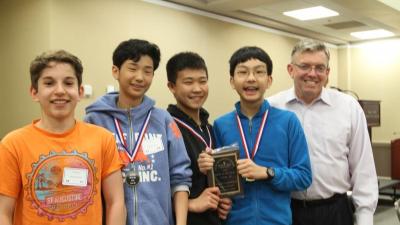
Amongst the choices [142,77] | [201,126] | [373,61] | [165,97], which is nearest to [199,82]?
[201,126]

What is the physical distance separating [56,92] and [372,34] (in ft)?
27.7

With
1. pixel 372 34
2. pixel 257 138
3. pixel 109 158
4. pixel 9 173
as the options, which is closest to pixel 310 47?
pixel 257 138

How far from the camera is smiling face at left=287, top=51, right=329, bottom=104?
7.17ft

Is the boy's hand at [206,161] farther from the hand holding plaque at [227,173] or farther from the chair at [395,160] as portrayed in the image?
the chair at [395,160]

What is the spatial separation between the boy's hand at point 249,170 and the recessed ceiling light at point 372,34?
7.47 m

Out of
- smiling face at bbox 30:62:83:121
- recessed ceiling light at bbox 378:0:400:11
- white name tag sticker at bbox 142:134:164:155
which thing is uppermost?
recessed ceiling light at bbox 378:0:400:11

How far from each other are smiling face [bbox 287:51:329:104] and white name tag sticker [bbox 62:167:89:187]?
125 cm

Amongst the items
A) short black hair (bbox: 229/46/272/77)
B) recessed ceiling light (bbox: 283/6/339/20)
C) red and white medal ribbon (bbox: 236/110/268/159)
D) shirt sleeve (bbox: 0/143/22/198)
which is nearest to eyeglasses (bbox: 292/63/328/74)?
short black hair (bbox: 229/46/272/77)

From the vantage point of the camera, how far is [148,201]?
1733 mm

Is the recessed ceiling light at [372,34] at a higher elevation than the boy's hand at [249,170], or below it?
higher

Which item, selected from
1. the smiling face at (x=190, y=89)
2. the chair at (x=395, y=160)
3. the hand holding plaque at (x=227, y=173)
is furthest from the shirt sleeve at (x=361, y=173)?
the chair at (x=395, y=160)

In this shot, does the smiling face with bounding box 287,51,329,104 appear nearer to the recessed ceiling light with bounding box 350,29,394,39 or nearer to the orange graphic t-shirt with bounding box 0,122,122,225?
the orange graphic t-shirt with bounding box 0,122,122,225

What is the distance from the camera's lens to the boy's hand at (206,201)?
1.85 m

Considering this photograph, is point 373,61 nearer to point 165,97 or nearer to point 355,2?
point 355,2
